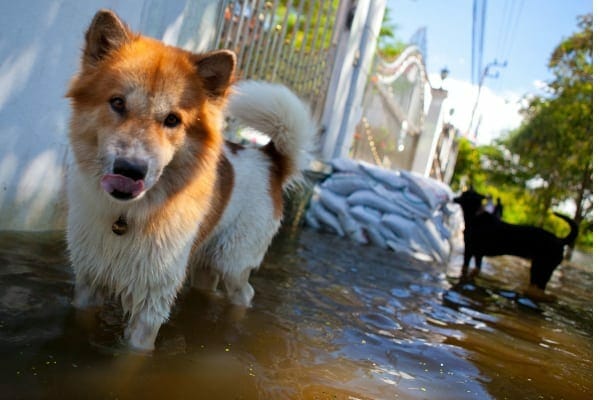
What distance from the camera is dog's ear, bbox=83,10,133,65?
262cm

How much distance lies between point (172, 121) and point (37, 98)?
6.95 ft

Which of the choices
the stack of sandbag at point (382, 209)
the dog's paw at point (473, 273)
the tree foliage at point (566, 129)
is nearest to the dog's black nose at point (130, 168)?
the dog's paw at point (473, 273)

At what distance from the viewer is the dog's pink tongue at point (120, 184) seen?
7.64 ft

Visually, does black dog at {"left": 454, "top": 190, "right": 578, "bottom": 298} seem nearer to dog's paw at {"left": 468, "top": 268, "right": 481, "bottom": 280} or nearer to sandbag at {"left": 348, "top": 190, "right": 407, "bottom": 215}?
dog's paw at {"left": 468, "top": 268, "right": 481, "bottom": 280}

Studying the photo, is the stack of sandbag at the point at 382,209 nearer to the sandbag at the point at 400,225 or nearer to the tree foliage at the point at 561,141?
the sandbag at the point at 400,225

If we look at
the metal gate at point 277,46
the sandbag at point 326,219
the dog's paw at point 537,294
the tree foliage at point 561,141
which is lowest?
the dog's paw at point 537,294

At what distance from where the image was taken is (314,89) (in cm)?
955

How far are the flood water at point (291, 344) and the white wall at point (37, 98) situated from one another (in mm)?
274

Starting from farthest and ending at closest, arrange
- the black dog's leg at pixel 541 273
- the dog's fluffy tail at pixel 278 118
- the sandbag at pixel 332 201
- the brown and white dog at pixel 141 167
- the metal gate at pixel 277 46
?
the sandbag at pixel 332 201 → the black dog's leg at pixel 541 273 → the metal gate at pixel 277 46 → the dog's fluffy tail at pixel 278 118 → the brown and white dog at pixel 141 167

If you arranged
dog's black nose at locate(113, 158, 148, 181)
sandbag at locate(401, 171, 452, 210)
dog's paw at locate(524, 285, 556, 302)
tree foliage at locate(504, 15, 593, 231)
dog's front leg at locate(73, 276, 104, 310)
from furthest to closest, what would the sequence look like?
tree foliage at locate(504, 15, 593, 231) < sandbag at locate(401, 171, 452, 210) < dog's paw at locate(524, 285, 556, 302) < dog's front leg at locate(73, 276, 104, 310) < dog's black nose at locate(113, 158, 148, 181)

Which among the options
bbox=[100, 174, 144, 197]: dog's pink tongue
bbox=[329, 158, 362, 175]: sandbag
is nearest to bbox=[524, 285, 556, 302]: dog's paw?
bbox=[329, 158, 362, 175]: sandbag

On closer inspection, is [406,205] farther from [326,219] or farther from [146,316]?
[146,316]

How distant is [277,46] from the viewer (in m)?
8.05

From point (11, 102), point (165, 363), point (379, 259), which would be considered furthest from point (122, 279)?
point (379, 259)
